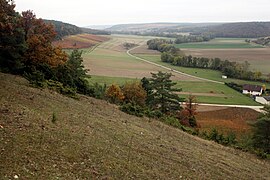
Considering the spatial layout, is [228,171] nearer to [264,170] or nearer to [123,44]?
[264,170]

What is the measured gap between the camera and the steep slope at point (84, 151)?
11.5 meters

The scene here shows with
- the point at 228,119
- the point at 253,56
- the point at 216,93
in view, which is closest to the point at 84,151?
the point at 228,119

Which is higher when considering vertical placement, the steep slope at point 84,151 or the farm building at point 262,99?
A: the steep slope at point 84,151

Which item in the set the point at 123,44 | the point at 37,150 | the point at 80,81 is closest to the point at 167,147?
the point at 37,150

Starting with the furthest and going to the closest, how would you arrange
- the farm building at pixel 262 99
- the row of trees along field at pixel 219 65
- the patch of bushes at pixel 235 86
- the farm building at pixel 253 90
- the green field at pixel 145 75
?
the row of trees along field at pixel 219 65 → the patch of bushes at pixel 235 86 → the farm building at pixel 253 90 → the green field at pixel 145 75 → the farm building at pixel 262 99

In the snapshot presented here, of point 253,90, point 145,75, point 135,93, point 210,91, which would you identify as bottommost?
point 253,90

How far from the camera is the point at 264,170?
21.1 metres

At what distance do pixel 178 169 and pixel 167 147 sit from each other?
13.4 feet

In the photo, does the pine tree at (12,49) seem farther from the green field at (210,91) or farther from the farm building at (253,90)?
the farm building at (253,90)

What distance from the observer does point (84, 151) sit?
549 inches

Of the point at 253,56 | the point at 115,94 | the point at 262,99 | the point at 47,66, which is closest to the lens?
the point at 47,66

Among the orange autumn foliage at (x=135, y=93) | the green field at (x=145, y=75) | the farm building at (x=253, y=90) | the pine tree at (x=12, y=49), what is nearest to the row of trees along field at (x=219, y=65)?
the green field at (x=145, y=75)

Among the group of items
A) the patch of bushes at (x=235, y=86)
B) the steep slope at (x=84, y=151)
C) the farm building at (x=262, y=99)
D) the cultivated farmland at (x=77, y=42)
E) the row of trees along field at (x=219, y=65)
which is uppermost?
the cultivated farmland at (x=77, y=42)

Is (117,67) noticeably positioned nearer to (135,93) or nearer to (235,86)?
(235,86)
